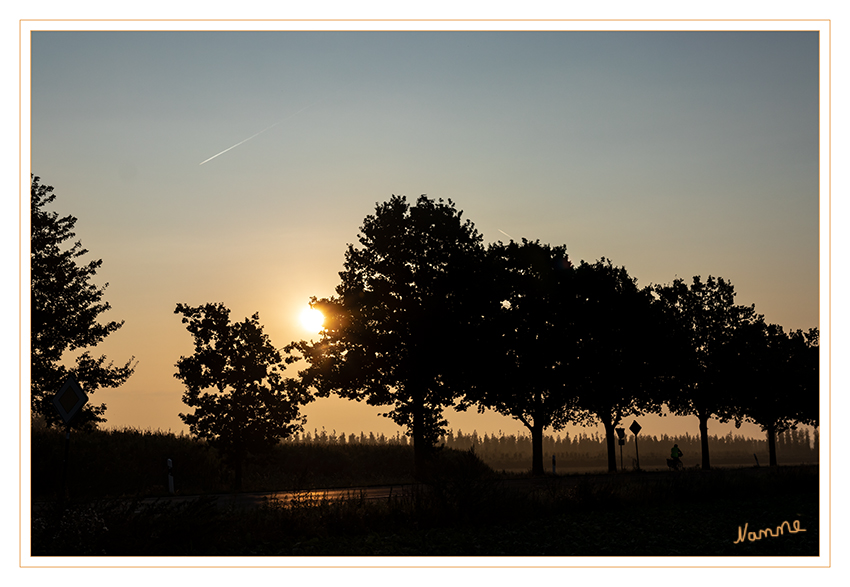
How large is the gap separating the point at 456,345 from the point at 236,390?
37.5ft

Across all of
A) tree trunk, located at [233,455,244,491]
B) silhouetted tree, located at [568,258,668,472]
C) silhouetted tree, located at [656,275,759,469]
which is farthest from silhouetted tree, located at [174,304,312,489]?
silhouetted tree, located at [656,275,759,469]

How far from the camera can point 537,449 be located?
4088 centimetres

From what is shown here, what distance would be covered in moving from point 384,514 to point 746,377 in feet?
139

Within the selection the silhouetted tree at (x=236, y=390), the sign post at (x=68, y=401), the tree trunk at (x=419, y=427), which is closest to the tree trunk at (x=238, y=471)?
the silhouetted tree at (x=236, y=390)

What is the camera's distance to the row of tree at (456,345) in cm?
3073

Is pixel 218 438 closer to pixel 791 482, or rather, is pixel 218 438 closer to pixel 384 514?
pixel 384 514

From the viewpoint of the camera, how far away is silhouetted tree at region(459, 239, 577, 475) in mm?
37969

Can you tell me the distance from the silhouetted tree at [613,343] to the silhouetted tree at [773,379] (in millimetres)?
9599

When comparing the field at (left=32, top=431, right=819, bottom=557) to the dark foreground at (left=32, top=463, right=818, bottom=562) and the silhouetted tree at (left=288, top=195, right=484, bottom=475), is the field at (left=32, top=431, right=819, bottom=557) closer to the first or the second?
the dark foreground at (left=32, top=463, right=818, bottom=562)

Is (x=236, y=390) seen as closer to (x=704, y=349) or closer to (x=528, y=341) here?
(x=528, y=341)

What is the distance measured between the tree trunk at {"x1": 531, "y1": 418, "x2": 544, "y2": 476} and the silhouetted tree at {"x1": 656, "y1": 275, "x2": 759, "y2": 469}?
1132 centimetres

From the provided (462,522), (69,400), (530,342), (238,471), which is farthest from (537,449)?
(69,400)
